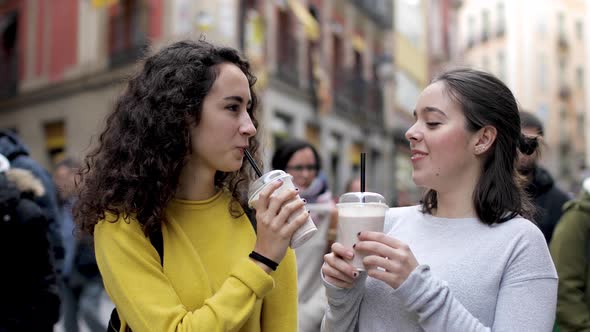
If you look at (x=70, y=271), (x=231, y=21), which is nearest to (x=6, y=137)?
(x=70, y=271)

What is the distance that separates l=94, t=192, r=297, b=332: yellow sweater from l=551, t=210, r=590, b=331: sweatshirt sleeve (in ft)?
5.16

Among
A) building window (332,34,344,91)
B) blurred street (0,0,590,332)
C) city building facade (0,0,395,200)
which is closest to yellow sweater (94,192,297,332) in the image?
blurred street (0,0,590,332)

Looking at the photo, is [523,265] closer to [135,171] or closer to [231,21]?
[135,171]

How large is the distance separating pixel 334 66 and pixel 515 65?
997 inches

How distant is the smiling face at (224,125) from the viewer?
2020 millimetres

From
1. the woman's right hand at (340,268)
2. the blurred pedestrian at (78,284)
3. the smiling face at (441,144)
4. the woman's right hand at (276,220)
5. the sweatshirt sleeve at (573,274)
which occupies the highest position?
the smiling face at (441,144)

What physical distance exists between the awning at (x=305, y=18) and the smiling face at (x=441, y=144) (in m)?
14.9

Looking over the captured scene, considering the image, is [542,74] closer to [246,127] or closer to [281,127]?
[281,127]

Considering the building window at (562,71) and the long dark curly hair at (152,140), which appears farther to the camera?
the building window at (562,71)

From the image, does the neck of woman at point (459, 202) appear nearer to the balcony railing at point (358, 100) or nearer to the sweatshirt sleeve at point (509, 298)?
the sweatshirt sleeve at point (509, 298)

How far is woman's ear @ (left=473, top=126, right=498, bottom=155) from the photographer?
1995 mm

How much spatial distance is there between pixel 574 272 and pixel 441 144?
1.57 metres

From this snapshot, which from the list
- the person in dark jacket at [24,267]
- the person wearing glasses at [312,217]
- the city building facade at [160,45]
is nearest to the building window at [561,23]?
the city building facade at [160,45]

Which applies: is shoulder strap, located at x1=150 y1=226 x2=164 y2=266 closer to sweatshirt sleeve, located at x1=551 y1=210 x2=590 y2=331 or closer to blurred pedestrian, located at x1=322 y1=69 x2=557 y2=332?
blurred pedestrian, located at x1=322 y1=69 x2=557 y2=332
